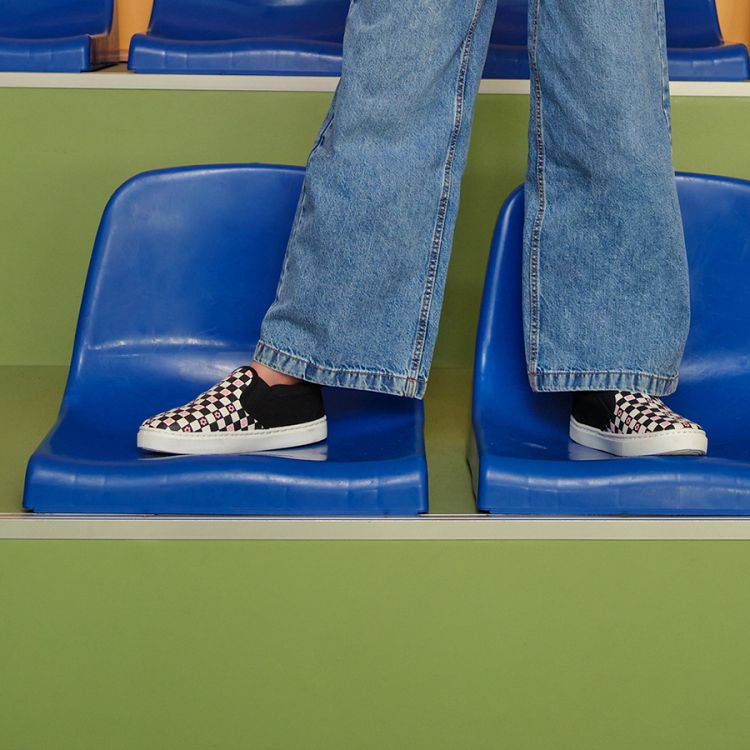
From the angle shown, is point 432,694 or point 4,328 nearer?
point 432,694

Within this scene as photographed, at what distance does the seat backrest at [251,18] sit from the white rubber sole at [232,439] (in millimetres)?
877

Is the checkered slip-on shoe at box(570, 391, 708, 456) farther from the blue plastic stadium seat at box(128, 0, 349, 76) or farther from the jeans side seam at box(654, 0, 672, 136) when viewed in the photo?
the blue plastic stadium seat at box(128, 0, 349, 76)

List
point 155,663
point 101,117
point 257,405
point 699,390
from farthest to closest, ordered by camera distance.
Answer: point 101,117 < point 699,390 < point 257,405 < point 155,663

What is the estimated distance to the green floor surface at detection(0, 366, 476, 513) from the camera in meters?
0.99

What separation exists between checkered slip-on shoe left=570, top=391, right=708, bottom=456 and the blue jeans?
2 cm

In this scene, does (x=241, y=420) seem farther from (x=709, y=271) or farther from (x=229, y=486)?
(x=709, y=271)

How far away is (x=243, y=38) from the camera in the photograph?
161 cm

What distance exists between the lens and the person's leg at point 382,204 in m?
0.97

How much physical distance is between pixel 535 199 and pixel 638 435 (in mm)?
241

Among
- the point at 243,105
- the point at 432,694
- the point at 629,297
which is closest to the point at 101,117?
the point at 243,105

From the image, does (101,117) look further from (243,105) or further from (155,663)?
(155,663)

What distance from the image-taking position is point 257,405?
3.30 feet

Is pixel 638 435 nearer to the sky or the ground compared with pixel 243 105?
nearer to the ground

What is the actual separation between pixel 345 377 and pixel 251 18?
981 mm
